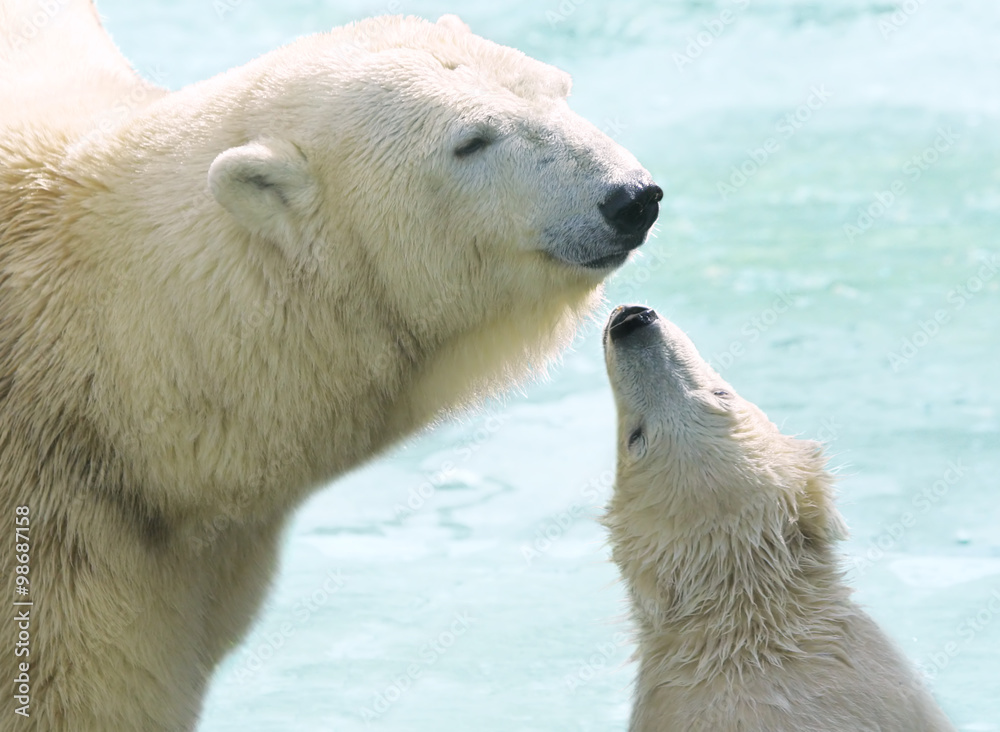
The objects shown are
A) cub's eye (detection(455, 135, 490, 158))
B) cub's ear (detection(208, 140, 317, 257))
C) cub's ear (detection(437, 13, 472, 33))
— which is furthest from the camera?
cub's ear (detection(437, 13, 472, 33))

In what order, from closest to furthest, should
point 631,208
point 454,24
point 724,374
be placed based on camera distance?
point 631,208 → point 454,24 → point 724,374

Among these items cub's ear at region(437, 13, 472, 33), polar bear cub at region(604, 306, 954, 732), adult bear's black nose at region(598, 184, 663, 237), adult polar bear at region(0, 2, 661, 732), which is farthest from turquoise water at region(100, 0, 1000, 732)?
cub's ear at region(437, 13, 472, 33)

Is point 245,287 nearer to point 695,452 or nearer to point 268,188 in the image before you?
point 268,188

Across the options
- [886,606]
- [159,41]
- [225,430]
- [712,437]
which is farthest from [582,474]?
[159,41]

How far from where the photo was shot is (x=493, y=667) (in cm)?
470

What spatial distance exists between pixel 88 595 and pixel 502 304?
1056 millimetres

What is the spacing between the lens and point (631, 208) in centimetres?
280

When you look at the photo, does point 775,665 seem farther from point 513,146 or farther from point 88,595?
point 88,595

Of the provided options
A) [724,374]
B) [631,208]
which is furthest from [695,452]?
[724,374]

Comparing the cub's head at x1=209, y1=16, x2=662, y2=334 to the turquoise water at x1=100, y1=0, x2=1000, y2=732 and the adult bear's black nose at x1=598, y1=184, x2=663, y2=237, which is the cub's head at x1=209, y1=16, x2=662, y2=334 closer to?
the adult bear's black nose at x1=598, y1=184, x2=663, y2=237

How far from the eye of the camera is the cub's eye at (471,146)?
284 centimetres

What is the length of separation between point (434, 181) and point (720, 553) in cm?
109

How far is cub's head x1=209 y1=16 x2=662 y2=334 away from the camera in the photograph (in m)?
Answer: 2.82

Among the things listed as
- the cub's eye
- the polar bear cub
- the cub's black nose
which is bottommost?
the polar bear cub
